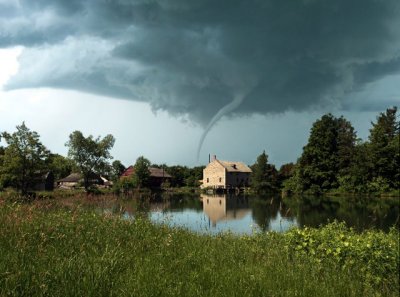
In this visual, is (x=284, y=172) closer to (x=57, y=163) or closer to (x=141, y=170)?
(x=141, y=170)

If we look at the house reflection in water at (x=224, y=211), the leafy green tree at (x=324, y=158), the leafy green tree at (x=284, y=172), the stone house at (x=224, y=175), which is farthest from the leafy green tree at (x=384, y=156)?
the stone house at (x=224, y=175)

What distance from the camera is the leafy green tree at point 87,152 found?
7344 centimetres

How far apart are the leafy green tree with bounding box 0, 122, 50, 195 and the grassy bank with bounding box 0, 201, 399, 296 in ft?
147

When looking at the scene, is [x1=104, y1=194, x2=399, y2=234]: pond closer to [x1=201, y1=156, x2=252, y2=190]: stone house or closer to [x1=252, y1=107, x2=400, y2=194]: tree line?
[x1=252, y1=107, x2=400, y2=194]: tree line

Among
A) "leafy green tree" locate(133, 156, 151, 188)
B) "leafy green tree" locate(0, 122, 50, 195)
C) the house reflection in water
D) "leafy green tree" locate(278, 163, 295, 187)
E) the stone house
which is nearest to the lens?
the house reflection in water

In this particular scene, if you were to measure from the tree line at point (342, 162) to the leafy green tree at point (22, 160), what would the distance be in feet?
160

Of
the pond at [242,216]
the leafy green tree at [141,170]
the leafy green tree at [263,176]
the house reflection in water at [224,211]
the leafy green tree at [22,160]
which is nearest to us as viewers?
the pond at [242,216]

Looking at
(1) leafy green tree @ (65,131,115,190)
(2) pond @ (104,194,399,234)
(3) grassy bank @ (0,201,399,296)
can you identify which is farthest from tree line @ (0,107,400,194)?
(3) grassy bank @ (0,201,399,296)

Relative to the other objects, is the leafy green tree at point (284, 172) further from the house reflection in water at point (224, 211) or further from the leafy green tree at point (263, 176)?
the house reflection in water at point (224, 211)

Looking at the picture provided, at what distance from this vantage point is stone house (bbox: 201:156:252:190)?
101 metres

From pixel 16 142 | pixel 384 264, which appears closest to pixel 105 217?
pixel 384 264

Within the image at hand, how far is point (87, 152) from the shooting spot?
244ft

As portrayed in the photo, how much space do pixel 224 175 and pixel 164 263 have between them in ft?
310

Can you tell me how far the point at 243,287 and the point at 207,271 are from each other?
81 cm
